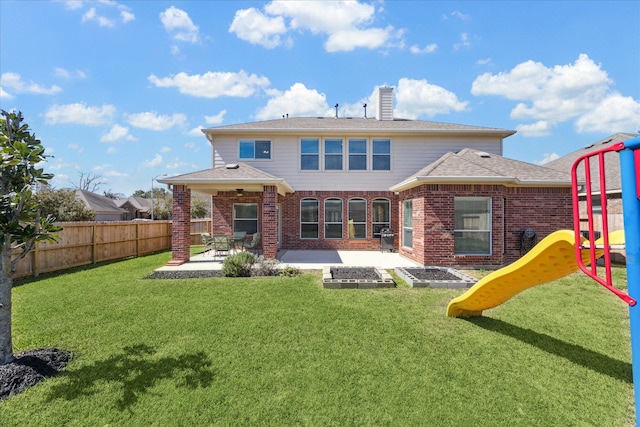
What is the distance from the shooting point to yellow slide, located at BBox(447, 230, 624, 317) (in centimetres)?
370

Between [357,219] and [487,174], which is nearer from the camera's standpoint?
[487,174]

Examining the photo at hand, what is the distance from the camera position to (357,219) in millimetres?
14344

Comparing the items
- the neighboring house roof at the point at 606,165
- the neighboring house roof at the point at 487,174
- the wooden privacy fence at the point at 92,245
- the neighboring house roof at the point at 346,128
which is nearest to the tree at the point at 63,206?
the wooden privacy fence at the point at 92,245

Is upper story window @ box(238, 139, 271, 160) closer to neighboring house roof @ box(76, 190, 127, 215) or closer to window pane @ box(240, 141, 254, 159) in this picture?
window pane @ box(240, 141, 254, 159)

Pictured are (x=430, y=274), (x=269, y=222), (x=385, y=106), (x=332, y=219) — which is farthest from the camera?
(x=385, y=106)

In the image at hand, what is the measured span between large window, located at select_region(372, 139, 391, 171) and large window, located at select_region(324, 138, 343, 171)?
167 cm

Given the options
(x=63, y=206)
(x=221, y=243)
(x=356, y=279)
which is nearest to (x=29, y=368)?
(x=356, y=279)

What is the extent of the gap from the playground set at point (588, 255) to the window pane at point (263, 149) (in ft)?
36.7

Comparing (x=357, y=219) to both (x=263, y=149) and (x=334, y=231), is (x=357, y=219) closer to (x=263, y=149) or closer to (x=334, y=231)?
(x=334, y=231)

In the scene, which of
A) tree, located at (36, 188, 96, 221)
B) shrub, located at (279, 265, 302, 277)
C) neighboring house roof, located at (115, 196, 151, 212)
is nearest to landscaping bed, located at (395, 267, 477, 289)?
shrub, located at (279, 265, 302, 277)

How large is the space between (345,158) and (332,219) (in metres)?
3.01

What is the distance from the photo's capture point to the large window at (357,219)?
14.3 m

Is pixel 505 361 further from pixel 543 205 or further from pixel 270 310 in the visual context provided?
pixel 543 205

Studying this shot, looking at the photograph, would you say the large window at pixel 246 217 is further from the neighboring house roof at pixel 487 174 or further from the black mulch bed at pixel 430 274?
the black mulch bed at pixel 430 274
